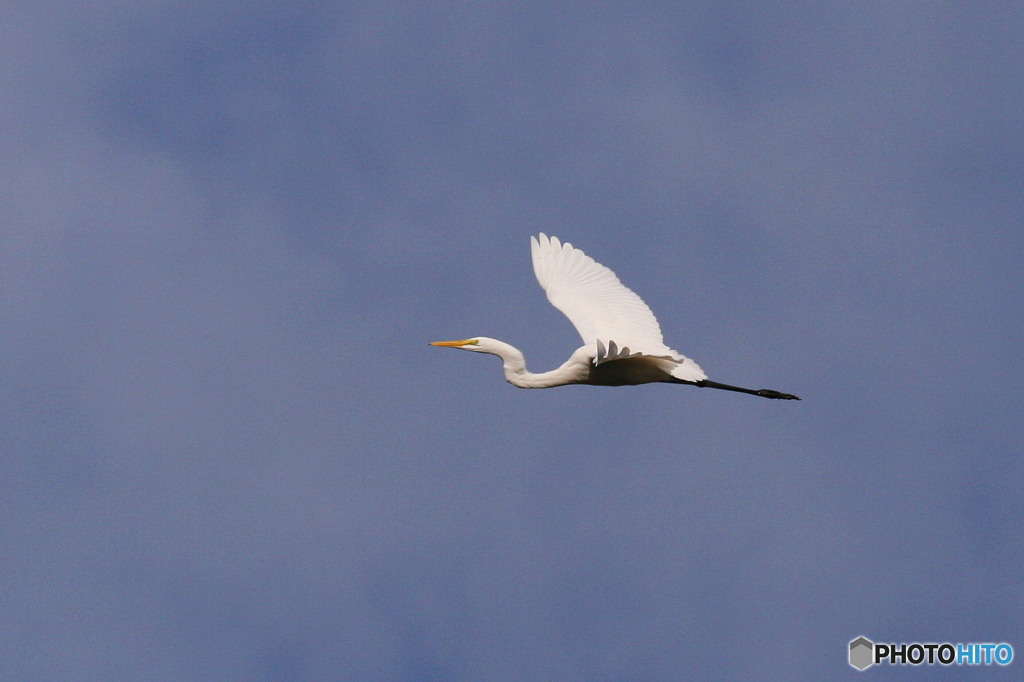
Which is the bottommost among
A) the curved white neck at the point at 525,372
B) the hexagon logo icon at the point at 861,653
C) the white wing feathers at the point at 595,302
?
the hexagon logo icon at the point at 861,653

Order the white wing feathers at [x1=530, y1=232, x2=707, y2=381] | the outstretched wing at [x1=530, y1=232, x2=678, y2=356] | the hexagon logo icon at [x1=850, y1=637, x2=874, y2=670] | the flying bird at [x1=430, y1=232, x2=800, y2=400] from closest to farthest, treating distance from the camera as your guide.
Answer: the flying bird at [x1=430, y1=232, x2=800, y2=400], the hexagon logo icon at [x1=850, y1=637, x2=874, y2=670], the white wing feathers at [x1=530, y1=232, x2=707, y2=381], the outstretched wing at [x1=530, y1=232, x2=678, y2=356]

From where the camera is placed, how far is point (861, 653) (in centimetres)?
1582

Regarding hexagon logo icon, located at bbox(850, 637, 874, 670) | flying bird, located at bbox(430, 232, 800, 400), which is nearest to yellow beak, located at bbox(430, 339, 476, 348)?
flying bird, located at bbox(430, 232, 800, 400)

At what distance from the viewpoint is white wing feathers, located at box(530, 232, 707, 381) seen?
16.1 m

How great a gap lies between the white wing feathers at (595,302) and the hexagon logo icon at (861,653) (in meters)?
3.78

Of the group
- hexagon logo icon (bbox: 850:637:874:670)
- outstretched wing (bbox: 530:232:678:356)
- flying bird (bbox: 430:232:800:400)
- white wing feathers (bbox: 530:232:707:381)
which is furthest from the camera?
outstretched wing (bbox: 530:232:678:356)

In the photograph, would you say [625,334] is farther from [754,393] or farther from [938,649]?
[938,649]

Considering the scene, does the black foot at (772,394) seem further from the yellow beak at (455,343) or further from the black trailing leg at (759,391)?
the yellow beak at (455,343)

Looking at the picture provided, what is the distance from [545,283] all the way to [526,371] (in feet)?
7.01

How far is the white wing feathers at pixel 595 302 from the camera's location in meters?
16.1

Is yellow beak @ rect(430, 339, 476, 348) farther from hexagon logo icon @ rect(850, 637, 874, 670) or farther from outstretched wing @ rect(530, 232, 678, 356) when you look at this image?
hexagon logo icon @ rect(850, 637, 874, 670)

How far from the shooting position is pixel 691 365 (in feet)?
50.9

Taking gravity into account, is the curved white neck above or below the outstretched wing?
below

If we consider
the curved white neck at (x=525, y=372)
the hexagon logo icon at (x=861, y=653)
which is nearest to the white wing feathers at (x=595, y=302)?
the curved white neck at (x=525, y=372)
